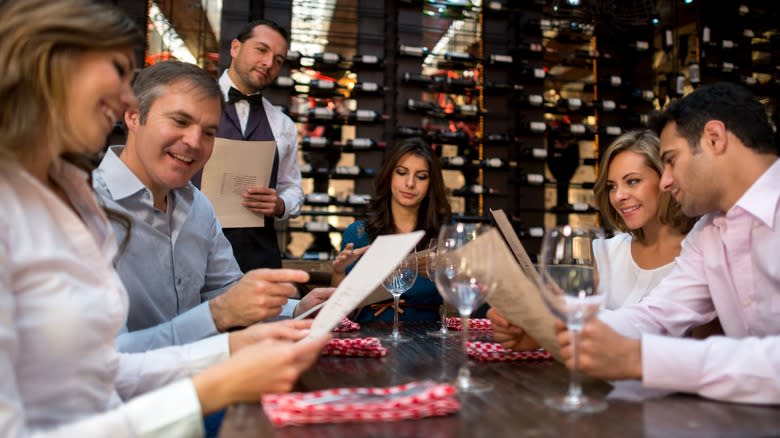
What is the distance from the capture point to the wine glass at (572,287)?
88 cm

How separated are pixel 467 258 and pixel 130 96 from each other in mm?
621

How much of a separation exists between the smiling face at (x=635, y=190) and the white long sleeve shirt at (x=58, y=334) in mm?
1892

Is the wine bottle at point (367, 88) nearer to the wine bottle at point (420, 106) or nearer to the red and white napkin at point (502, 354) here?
the wine bottle at point (420, 106)

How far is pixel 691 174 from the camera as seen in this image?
149cm

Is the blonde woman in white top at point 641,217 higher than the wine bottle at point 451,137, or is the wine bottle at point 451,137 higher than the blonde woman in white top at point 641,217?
the wine bottle at point 451,137

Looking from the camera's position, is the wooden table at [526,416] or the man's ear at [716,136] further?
the man's ear at [716,136]

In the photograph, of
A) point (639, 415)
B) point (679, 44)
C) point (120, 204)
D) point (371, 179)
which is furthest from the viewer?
point (679, 44)

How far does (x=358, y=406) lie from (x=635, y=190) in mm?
1833

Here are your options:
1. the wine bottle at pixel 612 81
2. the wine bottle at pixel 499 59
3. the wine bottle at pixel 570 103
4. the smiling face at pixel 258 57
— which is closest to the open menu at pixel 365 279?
the smiling face at pixel 258 57

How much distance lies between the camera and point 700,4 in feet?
25.7

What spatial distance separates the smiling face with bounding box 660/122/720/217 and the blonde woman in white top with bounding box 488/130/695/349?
2.32 ft

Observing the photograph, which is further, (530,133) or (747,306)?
(530,133)

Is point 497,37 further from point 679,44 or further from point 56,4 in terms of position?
point 56,4

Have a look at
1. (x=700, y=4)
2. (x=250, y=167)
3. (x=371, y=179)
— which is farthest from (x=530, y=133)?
(x=250, y=167)
